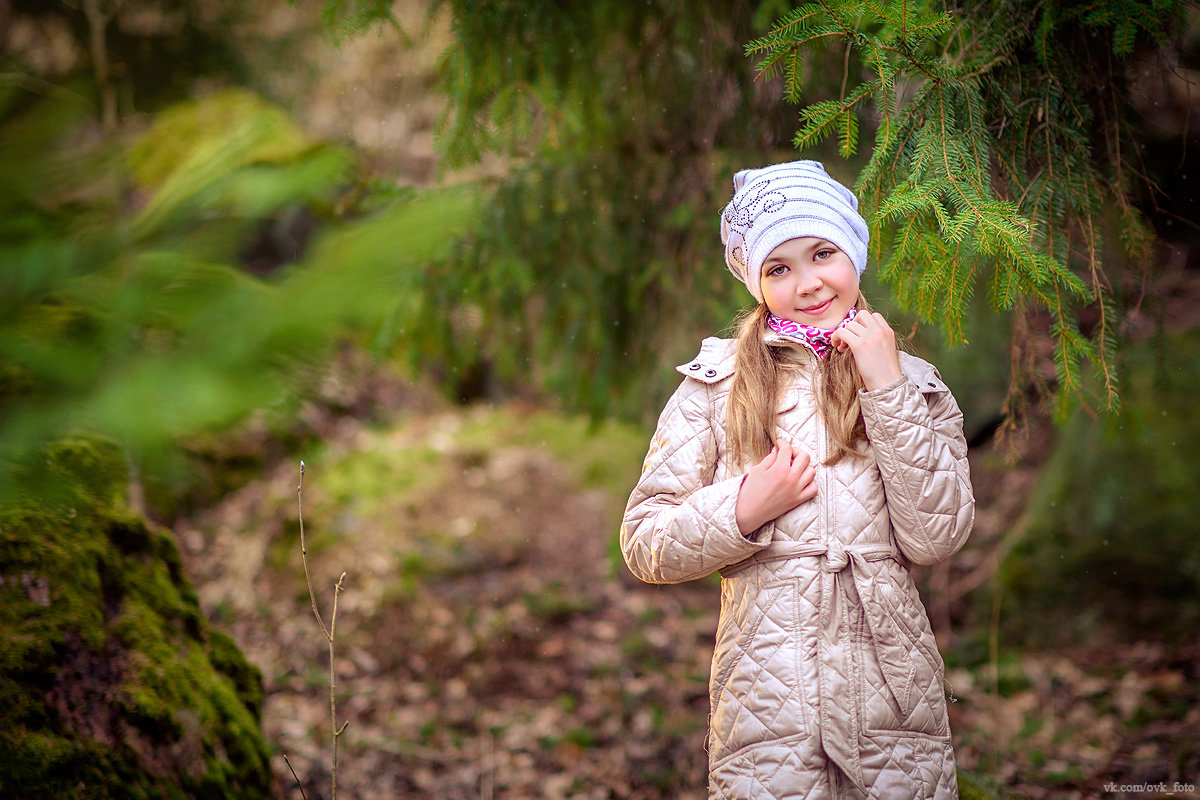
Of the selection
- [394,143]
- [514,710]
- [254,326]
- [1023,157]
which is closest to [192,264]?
[254,326]

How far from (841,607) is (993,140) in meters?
1.42

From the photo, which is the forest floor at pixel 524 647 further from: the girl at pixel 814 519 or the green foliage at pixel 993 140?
the green foliage at pixel 993 140

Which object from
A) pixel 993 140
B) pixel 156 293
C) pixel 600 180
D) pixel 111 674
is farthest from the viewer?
pixel 600 180

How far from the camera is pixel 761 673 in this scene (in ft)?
6.31

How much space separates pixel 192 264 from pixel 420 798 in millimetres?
3732

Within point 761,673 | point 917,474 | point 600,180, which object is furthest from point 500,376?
point 917,474

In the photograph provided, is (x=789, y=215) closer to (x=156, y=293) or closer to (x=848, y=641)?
(x=848, y=641)

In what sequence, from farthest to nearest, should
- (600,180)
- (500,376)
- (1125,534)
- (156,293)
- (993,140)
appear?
(500,376) < (1125,534) < (600,180) < (993,140) < (156,293)

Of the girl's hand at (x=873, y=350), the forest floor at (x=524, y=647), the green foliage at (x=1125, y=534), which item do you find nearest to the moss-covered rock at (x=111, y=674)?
Result: the forest floor at (x=524, y=647)

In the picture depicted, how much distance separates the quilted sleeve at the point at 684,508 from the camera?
190 cm

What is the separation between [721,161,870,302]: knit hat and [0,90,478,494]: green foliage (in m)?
1.22

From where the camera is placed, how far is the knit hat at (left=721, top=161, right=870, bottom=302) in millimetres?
1964

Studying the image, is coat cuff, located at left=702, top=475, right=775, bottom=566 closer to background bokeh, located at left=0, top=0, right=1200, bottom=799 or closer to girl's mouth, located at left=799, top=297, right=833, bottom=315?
girl's mouth, located at left=799, top=297, right=833, bottom=315

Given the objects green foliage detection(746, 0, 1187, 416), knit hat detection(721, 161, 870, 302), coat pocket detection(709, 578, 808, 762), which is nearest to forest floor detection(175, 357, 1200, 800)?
coat pocket detection(709, 578, 808, 762)
